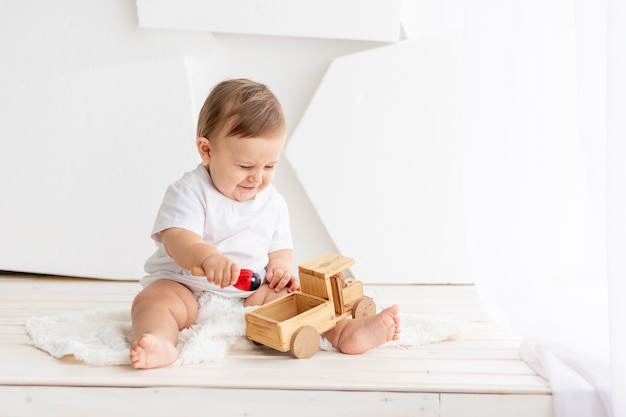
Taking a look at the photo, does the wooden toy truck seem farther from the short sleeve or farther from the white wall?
the white wall

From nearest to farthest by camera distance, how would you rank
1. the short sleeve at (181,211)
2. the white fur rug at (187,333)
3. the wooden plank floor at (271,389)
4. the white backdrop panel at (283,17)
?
the wooden plank floor at (271,389) < the white fur rug at (187,333) < the short sleeve at (181,211) < the white backdrop panel at (283,17)

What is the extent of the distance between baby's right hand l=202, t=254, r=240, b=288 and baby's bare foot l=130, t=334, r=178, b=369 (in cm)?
14

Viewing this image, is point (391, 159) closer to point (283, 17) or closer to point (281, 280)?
point (283, 17)

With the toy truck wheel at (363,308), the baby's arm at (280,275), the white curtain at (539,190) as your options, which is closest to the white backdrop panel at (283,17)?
the white curtain at (539,190)

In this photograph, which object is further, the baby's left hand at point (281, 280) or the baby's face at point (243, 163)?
the baby's left hand at point (281, 280)

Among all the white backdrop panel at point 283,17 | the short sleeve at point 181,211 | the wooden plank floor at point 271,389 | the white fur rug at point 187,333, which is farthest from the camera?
the white backdrop panel at point 283,17

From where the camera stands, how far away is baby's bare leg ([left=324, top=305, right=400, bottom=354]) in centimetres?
137

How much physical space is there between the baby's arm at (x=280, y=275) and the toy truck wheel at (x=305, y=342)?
194 mm

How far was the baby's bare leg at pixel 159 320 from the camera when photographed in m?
1.25

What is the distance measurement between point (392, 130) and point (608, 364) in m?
0.90

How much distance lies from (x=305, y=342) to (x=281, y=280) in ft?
0.70

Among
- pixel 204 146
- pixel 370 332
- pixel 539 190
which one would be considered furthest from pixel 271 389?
pixel 539 190

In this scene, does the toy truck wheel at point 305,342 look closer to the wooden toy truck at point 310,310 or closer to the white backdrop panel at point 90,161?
the wooden toy truck at point 310,310

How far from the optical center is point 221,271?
128cm
